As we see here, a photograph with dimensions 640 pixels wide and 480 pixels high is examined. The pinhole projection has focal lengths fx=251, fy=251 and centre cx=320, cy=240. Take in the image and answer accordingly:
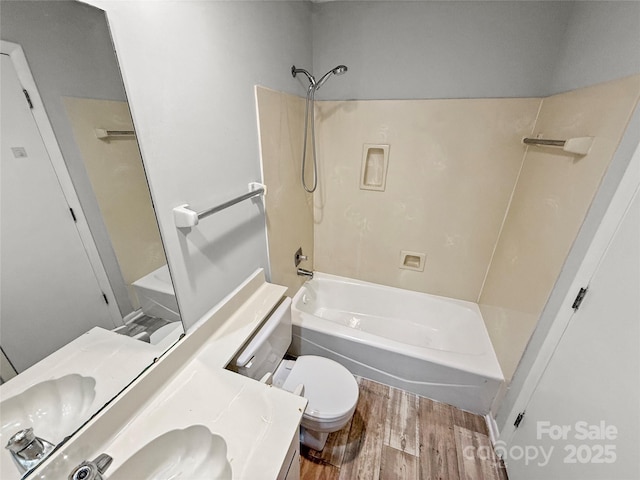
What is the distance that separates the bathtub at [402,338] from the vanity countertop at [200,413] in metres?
0.85

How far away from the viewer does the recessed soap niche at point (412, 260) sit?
2.07 metres

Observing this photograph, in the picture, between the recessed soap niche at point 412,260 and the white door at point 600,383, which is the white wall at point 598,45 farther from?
the recessed soap niche at point 412,260

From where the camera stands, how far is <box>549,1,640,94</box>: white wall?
882mm

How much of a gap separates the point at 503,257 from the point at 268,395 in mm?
1687

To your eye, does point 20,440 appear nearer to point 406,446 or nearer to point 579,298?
point 406,446

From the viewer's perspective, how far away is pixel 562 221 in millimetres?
1111

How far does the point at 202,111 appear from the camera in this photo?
91cm

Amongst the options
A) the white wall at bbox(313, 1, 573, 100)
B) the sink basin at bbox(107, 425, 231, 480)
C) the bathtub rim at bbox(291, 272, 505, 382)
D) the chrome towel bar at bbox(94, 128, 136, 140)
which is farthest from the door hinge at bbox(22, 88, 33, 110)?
the white wall at bbox(313, 1, 573, 100)

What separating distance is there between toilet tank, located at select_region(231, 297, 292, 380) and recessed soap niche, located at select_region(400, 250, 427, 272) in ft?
3.82

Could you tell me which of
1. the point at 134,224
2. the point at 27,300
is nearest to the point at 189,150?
the point at 134,224

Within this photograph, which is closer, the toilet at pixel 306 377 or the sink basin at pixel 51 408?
the sink basin at pixel 51 408

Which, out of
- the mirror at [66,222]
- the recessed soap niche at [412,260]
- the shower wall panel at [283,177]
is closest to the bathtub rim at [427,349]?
the shower wall panel at [283,177]

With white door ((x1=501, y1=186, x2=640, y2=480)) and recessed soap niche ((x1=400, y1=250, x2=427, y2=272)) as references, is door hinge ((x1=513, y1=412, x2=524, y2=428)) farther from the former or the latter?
recessed soap niche ((x1=400, y1=250, x2=427, y2=272))

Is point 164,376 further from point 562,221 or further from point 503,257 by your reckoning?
point 503,257
